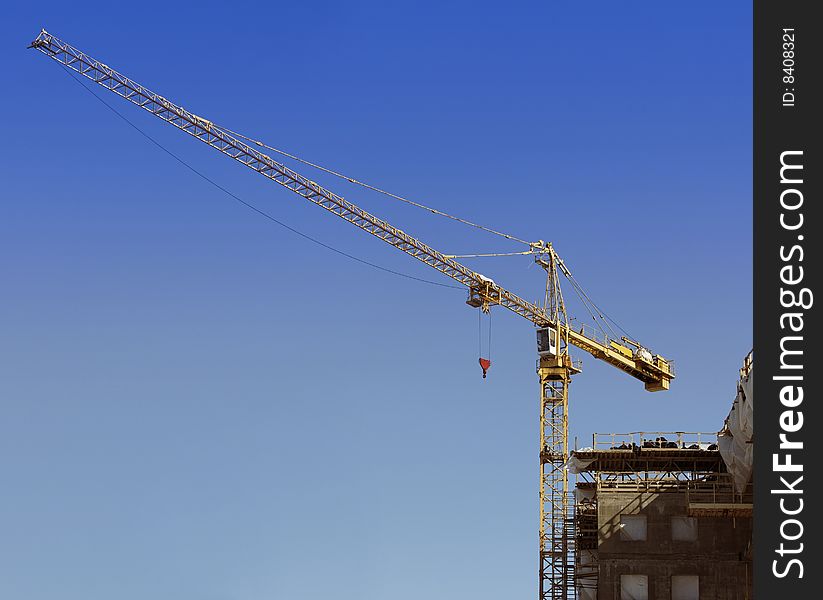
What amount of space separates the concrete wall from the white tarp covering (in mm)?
4058

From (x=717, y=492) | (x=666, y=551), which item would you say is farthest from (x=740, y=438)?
(x=666, y=551)

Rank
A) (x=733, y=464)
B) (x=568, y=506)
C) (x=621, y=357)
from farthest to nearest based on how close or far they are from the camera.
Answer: (x=621, y=357) → (x=568, y=506) → (x=733, y=464)

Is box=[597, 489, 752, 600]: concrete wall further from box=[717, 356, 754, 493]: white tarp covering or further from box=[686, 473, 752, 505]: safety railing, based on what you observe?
box=[717, 356, 754, 493]: white tarp covering

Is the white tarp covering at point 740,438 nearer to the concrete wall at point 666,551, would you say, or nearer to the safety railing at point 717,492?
the safety railing at point 717,492

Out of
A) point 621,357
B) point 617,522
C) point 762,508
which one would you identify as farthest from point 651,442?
point 762,508

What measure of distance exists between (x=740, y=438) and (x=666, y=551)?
498 inches

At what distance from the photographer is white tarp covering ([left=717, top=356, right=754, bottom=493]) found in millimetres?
75375

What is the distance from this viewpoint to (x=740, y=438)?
80.5 meters

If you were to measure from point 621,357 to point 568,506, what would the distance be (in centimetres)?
2508

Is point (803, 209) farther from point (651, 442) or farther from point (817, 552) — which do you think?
point (651, 442)

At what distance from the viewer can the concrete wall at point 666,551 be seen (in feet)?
290

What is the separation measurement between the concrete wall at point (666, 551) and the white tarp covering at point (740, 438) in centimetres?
406

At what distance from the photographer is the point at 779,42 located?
37.5 meters

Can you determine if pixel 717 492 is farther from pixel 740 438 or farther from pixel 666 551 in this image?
pixel 740 438
